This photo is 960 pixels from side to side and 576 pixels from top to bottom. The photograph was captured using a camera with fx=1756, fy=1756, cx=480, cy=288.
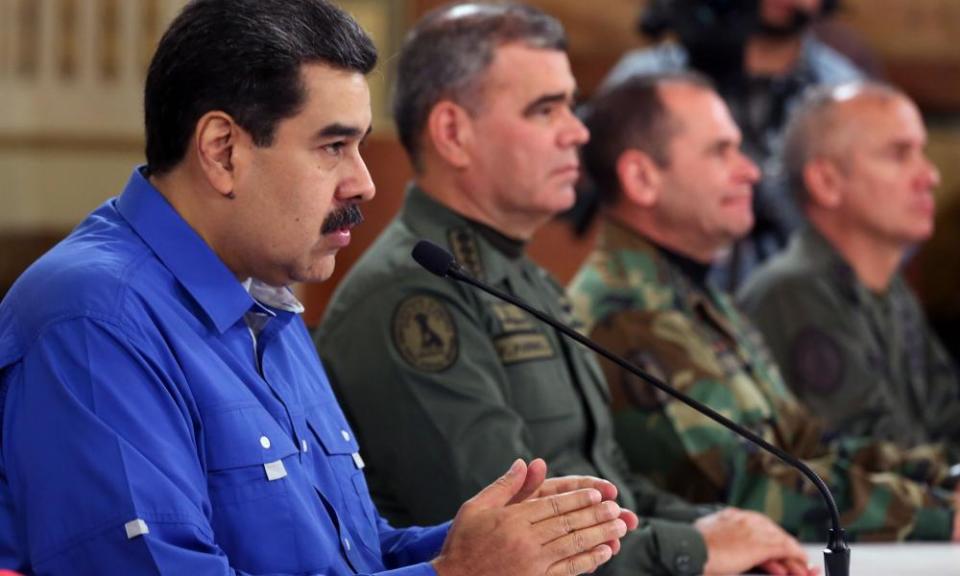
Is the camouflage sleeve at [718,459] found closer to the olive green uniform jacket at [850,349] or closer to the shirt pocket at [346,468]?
the olive green uniform jacket at [850,349]

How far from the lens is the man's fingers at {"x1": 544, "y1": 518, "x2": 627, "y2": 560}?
5.80ft

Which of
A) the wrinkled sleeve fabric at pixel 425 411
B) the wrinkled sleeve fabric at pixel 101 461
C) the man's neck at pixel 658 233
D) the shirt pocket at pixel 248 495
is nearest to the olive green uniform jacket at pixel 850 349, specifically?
the man's neck at pixel 658 233

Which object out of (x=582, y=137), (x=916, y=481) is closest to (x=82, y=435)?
(x=582, y=137)

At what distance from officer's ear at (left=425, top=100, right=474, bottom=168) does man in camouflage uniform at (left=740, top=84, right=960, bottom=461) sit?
3.41 ft

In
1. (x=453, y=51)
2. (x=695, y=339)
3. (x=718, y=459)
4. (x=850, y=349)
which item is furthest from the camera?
(x=850, y=349)

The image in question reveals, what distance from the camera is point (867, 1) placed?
6.10 metres

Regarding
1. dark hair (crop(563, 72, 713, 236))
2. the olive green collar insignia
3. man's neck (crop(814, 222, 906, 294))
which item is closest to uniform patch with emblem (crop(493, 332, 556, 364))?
the olive green collar insignia

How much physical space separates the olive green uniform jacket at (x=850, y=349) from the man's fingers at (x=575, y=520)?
159cm

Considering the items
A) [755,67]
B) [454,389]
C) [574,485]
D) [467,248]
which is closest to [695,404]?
[574,485]

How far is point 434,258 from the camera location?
6.52ft

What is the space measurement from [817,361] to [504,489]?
1.70 m

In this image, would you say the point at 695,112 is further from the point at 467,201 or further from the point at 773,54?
the point at 773,54

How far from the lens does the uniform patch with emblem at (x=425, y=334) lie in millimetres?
2348

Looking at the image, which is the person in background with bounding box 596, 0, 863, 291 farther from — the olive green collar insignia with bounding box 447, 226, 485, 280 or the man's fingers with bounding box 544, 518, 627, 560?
the man's fingers with bounding box 544, 518, 627, 560
